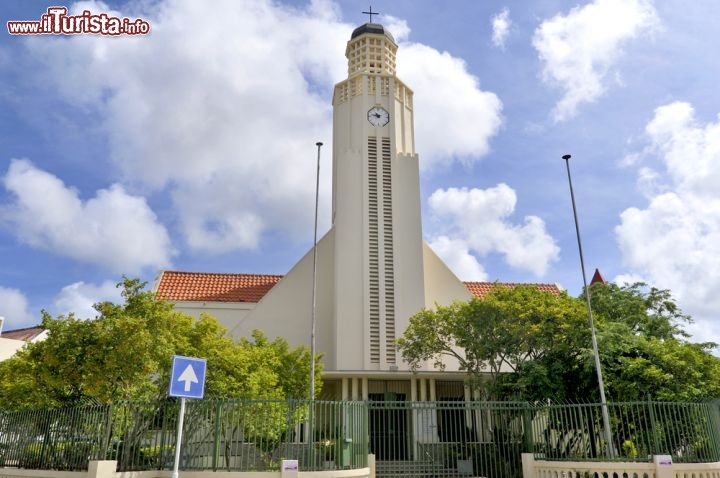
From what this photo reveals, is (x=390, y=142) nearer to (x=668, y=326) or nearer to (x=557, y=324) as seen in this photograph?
(x=557, y=324)

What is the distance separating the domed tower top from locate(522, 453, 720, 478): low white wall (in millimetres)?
23185

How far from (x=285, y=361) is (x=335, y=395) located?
597 cm

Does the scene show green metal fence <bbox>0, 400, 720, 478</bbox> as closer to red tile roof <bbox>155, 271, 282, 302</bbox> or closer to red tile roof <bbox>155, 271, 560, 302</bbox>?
red tile roof <bbox>155, 271, 560, 302</bbox>

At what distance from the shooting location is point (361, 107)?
31.6 m

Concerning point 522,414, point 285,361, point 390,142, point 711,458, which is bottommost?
point 711,458

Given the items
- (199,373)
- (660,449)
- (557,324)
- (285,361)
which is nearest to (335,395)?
(285,361)

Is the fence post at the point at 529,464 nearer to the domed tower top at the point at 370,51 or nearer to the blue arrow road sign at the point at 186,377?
the blue arrow road sign at the point at 186,377

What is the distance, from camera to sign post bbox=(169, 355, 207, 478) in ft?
30.9

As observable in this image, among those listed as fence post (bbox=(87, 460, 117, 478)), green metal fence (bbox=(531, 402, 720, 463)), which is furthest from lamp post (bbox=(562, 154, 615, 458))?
fence post (bbox=(87, 460, 117, 478))

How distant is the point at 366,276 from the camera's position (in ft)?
94.5

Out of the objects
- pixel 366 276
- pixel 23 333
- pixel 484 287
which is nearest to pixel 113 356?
pixel 366 276

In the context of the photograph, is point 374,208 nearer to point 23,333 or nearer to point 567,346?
point 567,346

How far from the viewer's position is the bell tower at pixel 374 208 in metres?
28.0

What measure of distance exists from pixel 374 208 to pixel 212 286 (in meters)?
10.9
